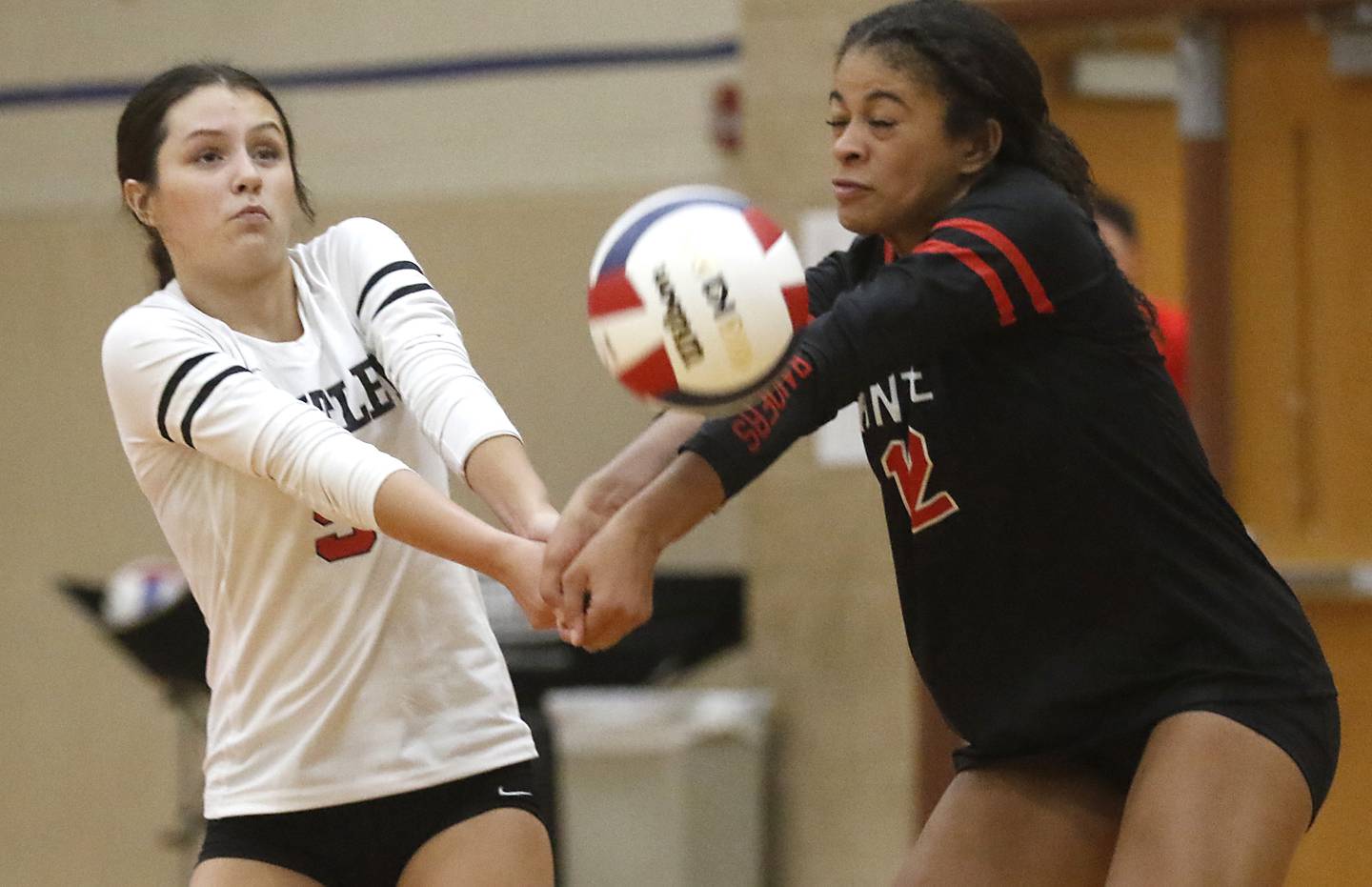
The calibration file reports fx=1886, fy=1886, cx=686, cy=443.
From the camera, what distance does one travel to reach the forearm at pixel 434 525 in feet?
8.86

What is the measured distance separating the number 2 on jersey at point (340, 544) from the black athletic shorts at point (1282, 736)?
1.14m

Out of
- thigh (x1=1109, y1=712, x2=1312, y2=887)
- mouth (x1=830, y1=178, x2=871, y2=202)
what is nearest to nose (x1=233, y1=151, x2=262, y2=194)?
mouth (x1=830, y1=178, x2=871, y2=202)

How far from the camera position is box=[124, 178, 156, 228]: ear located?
307 cm

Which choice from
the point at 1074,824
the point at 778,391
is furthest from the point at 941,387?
the point at 1074,824

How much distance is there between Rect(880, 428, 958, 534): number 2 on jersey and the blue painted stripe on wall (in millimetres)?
4184

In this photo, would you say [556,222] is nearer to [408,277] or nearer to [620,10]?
[620,10]

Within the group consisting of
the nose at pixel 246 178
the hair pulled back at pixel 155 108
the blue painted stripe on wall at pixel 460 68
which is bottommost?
the nose at pixel 246 178

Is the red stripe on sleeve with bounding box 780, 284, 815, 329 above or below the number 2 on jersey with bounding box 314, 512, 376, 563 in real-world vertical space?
above

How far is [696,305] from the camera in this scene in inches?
101

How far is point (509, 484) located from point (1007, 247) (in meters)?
0.81

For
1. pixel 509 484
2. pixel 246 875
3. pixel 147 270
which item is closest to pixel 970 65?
pixel 509 484

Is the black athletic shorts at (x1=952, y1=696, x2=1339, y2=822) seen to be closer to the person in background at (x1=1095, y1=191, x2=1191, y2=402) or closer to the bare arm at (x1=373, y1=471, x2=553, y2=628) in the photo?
the bare arm at (x1=373, y1=471, x2=553, y2=628)

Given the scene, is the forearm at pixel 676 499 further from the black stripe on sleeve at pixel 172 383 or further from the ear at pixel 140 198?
the ear at pixel 140 198

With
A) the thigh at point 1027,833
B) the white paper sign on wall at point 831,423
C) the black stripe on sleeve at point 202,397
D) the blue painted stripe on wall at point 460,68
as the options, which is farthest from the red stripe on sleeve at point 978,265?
the blue painted stripe on wall at point 460,68
